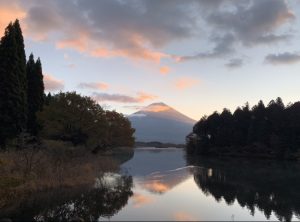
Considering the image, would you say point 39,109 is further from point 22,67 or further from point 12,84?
point 12,84

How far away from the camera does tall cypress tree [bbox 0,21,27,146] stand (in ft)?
117

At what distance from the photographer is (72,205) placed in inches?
817

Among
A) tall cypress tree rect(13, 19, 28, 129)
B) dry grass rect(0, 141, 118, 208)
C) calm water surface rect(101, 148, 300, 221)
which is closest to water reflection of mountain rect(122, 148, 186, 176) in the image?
calm water surface rect(101, 148, 300, 221)

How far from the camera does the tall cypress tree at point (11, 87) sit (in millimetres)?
35625

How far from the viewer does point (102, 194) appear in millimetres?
24625

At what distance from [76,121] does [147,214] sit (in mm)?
30232

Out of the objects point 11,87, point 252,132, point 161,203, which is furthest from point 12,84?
point 252,132

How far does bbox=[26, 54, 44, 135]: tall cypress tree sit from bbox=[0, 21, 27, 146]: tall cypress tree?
29.2 feet

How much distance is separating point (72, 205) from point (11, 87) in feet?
61.2

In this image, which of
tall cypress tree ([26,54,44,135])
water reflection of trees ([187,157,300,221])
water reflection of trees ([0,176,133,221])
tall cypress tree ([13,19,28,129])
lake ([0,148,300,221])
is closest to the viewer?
water reflection of trees ([0,176,133,221])

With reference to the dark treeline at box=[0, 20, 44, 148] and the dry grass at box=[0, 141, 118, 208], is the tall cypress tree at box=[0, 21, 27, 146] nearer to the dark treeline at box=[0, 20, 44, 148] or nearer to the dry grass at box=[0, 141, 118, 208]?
the dark treeline at box=[0, 20, 44, 148]

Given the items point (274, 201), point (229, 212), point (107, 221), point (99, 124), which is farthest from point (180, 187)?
point (99, 124)

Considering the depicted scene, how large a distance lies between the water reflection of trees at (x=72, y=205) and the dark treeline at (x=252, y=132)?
63.1 meters

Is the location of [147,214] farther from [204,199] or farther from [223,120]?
[223,120]
